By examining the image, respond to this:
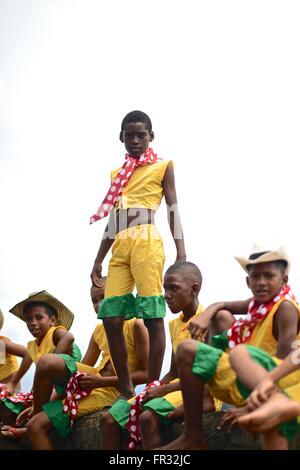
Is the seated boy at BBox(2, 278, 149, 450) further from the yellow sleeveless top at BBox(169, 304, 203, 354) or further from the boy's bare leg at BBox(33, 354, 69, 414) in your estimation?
the yellow sleeveless top at BBox(169, 304, 203, 354)

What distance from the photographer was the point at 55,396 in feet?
21.1

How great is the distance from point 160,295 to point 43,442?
1.54m

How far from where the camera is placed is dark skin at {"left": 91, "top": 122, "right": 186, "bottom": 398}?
609 cm

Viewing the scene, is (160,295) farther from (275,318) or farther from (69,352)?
(275,318)

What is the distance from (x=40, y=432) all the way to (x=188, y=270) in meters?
1.82

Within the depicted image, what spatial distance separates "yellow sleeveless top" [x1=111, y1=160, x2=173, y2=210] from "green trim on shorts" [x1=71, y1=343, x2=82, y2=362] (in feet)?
4.45

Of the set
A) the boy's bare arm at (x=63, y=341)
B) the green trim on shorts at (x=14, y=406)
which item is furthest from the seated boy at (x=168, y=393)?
the green trim on shorts at (x=14, y=406)

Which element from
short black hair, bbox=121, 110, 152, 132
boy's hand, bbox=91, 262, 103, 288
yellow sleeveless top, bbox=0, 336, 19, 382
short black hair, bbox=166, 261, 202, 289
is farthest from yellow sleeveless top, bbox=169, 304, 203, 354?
yellow sleeveless top, bbox=0, 336, 19, 382

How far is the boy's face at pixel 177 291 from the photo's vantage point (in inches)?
234

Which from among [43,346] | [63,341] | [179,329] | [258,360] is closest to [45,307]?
[43,346]

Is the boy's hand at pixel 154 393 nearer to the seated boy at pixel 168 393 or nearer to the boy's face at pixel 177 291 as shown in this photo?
the seated boy at pixel 168 393

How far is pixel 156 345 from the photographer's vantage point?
19.9 feet
